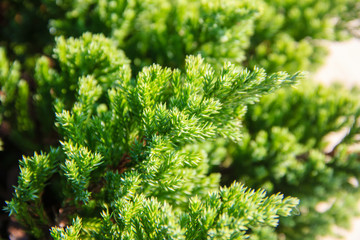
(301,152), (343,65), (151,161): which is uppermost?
(343,65)

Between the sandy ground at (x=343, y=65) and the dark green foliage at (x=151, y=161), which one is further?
the sandy ground at (x=343, y=65)

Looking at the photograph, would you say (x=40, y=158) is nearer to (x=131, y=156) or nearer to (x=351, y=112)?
(x=131, y=156)

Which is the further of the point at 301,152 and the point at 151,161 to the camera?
the point at 301,152

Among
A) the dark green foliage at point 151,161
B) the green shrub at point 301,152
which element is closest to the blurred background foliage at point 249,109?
the green shrub at point 301,152

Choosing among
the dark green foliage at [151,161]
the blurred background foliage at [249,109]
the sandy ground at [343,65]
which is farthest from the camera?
the sandy ground at [343,65]

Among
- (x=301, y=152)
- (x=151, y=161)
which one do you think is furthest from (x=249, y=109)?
(x=151, y=161)

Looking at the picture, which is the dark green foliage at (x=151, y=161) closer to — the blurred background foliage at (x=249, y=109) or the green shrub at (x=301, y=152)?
the blurred background foliage at (x=249, y=109)

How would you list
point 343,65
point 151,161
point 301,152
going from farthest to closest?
point 343,65 < point 301,152 < point 151,161

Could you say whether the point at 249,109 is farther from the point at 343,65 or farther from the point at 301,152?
the point at 343,65

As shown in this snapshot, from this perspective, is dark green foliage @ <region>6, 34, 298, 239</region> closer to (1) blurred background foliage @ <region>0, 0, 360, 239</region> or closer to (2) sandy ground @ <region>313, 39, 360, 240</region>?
(1) blurred background foliage @ <region>0, 0, 360, 239</region>

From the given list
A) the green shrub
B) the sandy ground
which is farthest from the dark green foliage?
the sandy ground

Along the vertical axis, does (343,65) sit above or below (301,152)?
above

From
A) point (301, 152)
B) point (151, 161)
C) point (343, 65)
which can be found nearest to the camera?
point (151, 161)
